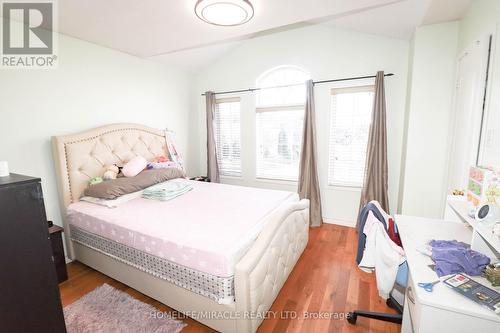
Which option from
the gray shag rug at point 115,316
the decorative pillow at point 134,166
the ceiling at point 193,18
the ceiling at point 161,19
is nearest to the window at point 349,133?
the ceiling at point 193,18

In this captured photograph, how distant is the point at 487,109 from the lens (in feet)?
5.61

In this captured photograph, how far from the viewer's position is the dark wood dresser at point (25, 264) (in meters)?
1.15

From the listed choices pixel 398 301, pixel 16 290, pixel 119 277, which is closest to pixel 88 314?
pixel 119 277

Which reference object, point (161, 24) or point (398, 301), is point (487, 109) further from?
point (161, 24)

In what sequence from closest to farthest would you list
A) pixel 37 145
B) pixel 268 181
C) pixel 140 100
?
pixel 37 145, pixel 140 100, pixel 268 181

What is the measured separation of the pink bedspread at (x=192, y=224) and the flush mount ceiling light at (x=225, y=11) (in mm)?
1736

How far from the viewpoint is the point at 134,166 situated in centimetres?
295

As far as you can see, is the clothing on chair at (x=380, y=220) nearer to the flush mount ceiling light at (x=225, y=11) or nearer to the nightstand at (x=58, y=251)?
the flush mount ceiling light at (x=225, y=11)

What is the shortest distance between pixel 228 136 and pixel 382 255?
325 centimetres

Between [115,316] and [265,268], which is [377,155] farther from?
[115,316]

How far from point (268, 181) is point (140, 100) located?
2.34m

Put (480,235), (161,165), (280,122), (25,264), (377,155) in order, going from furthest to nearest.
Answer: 1. (280,122)
2. (161,165)
3. (377,155)
4. (480,235)
5. (25,264)

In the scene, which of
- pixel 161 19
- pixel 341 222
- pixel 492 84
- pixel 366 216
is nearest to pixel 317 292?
pixel 366 216

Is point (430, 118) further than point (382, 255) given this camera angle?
Yes
